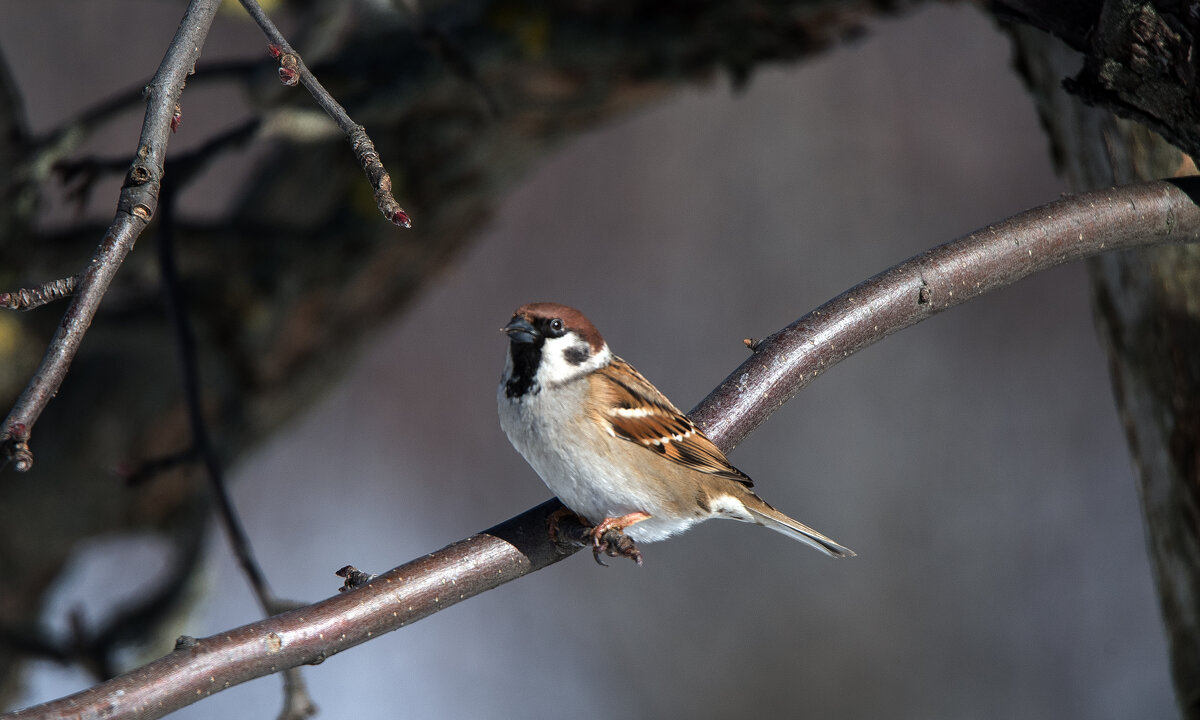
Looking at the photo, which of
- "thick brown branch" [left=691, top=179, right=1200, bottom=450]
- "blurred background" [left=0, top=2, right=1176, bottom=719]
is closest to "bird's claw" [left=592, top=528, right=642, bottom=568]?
"thick brown branch" [left=691, top=179, right=1200, bottom=450]

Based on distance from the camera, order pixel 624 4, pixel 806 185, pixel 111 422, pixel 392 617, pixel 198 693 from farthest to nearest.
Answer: pixel 806 185
pixel 111 422
pixel 624 4
pixel 392 617
pixel 198 693

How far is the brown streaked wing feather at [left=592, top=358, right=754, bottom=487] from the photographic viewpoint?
1.58 meters

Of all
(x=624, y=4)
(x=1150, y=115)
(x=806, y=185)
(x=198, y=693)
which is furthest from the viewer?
(x=806, y=185)

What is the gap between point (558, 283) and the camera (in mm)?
4594

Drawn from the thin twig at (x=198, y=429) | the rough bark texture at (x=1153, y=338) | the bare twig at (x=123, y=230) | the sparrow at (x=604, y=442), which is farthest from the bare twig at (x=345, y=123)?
the rough bark texture at (x=1153, y=338)

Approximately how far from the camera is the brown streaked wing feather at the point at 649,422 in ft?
5.19

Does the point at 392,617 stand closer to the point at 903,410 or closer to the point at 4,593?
the point at 4,593

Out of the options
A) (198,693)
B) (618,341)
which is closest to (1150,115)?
(198,693)

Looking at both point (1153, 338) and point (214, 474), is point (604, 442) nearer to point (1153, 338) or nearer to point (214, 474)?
point (214, 474)

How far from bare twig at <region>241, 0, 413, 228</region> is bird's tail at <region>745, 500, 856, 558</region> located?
916 millimetres

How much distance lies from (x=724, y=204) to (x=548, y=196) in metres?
0.81

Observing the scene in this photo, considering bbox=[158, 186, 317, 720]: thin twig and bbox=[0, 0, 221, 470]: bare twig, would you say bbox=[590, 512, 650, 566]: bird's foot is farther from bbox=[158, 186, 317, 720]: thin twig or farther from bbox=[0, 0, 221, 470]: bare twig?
bbox=[0, 0, 221, 470]: bare twig

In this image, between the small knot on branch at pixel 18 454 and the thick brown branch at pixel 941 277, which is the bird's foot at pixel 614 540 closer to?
the thick brown branch at pixel 941 277

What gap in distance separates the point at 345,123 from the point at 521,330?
2.16 ft
